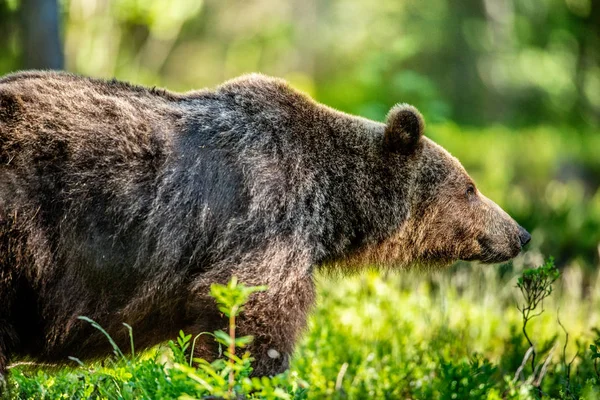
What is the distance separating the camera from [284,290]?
4.81 m

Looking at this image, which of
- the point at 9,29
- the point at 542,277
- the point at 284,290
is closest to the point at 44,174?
the point at 284,290

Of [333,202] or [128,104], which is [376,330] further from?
[128,104]

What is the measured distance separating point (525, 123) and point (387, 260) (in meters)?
13.1

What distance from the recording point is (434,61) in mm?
21203

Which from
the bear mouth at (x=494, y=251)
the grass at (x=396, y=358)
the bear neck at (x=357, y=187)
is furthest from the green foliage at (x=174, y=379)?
the bear mouth at (x=494, y=251)

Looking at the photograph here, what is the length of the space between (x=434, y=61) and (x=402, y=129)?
16.1 metres

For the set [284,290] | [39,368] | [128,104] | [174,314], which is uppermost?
[128,104]

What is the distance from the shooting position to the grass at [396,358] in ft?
13.4

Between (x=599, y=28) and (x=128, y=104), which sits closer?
(x=128, y=104)

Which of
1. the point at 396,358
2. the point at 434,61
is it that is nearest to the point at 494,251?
the point at 396,358

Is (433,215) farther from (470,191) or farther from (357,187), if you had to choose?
(357,187)

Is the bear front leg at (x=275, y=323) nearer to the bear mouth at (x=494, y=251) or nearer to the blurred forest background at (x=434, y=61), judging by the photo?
the bear mouth at (x=494, y=251)

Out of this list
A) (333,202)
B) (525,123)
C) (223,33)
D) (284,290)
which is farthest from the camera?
(223,33)

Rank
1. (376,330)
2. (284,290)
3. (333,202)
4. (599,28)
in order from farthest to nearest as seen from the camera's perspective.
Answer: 1. (599,28)
2. (376,330)
3. (333,202)
4. (284,290)
